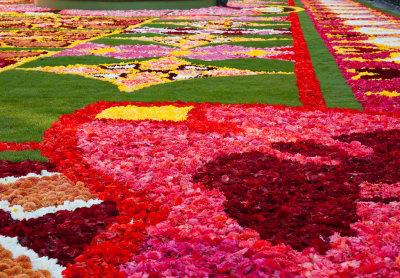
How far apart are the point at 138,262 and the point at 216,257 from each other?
24.0 inches

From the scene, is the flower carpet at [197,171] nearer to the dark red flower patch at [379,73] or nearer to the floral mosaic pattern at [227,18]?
the dark red flower patch at [379,73]

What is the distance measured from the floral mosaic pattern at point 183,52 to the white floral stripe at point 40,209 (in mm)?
9190

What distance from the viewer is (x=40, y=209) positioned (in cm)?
409

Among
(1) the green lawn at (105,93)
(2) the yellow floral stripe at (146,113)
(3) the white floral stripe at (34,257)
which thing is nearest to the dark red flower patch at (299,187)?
(3) the white floral stripe at (34,257)

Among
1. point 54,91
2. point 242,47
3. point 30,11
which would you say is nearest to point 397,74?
point 242,47

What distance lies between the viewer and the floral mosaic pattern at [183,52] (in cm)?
1330

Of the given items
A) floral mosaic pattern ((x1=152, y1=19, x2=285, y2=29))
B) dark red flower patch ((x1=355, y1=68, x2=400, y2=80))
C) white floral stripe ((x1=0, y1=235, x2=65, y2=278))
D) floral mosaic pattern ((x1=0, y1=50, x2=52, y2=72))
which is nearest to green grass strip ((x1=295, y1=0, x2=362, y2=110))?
dark red flower patch ((x1=355, y1=68, x2=400, y2=80))

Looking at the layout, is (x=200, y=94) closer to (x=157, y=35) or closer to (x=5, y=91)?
(x=5, y=91)

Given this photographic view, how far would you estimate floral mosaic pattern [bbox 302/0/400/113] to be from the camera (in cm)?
876

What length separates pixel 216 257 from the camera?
343cm

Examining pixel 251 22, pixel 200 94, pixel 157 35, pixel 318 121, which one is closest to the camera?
pixel 318 121

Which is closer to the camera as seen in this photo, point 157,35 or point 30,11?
point 157,35

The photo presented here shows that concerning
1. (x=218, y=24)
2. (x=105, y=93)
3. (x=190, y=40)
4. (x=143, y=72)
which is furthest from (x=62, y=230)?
(x=218, y=24)

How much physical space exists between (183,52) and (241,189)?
9.91 meters
